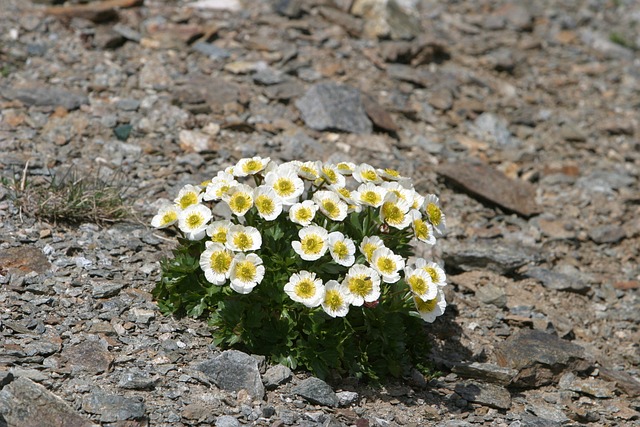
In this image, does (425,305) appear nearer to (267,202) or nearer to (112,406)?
(267,202)

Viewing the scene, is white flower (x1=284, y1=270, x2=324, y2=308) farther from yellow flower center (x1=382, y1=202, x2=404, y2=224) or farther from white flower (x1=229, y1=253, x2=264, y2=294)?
yellow flower center (x1=382, y1=202, x2=404, y2=224)

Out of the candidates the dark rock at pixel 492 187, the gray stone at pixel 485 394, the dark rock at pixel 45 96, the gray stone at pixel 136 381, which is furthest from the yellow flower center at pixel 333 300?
the dark rock at pixel 45 96

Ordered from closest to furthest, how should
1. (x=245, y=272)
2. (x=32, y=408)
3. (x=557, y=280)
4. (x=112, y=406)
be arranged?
(x=32, y=408) < (x=112, y=406) < (x=245, y=272) < (x=557, y=280)

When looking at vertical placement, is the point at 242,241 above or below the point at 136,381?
above

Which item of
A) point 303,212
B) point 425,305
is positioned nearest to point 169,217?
point 303,212

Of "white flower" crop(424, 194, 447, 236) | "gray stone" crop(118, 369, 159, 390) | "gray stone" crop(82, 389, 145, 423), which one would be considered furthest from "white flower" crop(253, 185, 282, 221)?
"gray stone" crop(82, 389, 145, 423)

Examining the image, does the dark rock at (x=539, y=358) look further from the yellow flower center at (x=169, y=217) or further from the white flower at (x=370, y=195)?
the yellow flower center at (x=169, y=217)
